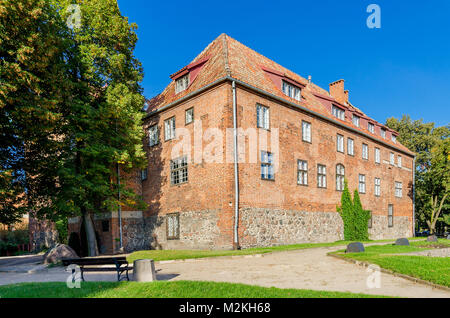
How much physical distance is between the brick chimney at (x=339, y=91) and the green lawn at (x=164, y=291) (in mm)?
30889

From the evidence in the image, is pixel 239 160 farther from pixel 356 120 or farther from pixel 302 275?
pixel 356 120

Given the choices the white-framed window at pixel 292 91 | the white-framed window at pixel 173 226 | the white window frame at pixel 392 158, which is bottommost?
the white-framed window at pixel 173 226

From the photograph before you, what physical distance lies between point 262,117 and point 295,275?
40.1ft

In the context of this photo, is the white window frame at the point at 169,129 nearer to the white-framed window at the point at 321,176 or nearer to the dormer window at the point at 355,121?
the white-framed window at the point at 321,176

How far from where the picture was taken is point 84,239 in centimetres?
2450

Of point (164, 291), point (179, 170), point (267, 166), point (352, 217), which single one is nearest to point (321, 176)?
point (352, 217)

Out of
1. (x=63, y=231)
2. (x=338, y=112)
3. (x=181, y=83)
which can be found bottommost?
(x=63, y=231)

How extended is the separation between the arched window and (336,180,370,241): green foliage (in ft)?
1.13

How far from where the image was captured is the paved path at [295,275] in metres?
8.16

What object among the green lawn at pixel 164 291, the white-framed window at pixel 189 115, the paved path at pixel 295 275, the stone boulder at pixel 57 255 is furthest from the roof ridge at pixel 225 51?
the green lawn at pixel 164 291

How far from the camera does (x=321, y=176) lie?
2495 cm

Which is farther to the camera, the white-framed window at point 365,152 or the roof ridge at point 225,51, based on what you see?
the white-framed window at point 365,152

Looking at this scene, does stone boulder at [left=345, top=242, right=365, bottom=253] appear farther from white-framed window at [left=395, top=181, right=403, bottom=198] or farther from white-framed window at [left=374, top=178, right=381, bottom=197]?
white-framed window at [left=395, top=181, right=403, bottom=198]
